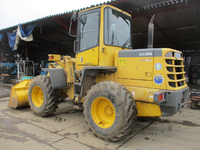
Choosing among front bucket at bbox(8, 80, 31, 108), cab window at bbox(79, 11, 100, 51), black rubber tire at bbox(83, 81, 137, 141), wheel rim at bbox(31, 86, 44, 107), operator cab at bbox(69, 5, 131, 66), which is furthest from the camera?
front bucket at bbox(8, 80, 31, 108)

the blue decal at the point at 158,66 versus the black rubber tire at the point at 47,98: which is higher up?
the blue decal at the point at 158,66

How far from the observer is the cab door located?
390cm

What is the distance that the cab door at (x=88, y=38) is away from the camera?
390 cm

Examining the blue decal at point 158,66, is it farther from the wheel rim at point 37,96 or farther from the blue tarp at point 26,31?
the blue tarp at point 26,31

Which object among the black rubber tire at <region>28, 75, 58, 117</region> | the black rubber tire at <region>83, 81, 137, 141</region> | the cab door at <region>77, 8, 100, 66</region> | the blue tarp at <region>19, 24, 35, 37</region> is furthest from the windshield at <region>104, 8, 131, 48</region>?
the blue tarp at <region>19, 24, 35, 37</region>

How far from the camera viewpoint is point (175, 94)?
3.07m

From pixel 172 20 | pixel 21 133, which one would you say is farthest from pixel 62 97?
pixel 172 20

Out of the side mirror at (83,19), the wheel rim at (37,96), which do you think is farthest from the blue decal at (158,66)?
the wheel rim at (37,96)

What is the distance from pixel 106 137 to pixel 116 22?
111 inches

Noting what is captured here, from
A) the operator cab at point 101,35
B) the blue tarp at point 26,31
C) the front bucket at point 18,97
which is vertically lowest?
the front bucket at point 18,97

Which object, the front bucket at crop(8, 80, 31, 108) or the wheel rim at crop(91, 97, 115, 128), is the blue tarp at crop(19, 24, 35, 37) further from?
the wheel rim at crop(91, 97, 115, 128)

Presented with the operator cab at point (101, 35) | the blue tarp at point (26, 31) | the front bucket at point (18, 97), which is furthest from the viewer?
the blue tarp at point (26, 31)

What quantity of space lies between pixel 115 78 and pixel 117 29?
1287 millimetres

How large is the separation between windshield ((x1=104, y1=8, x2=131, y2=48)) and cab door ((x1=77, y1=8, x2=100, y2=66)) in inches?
9.7
